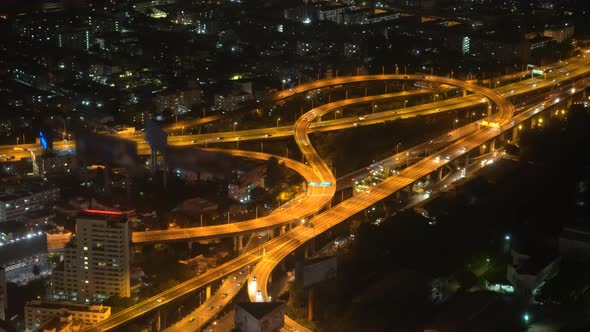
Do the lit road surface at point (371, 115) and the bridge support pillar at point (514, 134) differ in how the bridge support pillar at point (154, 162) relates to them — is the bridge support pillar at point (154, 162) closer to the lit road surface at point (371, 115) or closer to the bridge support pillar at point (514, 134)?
the lit road surface at point (371, 115)

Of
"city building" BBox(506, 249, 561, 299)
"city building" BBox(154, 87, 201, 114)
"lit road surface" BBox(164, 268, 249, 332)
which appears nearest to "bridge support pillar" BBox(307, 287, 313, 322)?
"lit road surface" BBox(164, 268, 249, 332)

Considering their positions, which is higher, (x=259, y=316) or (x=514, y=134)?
(x=514, y=134)

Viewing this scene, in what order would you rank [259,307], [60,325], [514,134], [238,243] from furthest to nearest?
[514,134] → [238,243] → [60,325] → [259,307]

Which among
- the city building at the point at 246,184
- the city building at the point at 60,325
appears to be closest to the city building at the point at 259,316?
the city building at the point at 60,325

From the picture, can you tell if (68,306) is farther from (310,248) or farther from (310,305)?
(310,248)

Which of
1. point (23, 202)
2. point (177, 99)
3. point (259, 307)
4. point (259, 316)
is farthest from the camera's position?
point (177, 99)

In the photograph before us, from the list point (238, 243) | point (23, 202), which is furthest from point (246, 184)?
point (23, 202)

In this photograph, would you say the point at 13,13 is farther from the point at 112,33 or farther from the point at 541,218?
the point at 541,218
